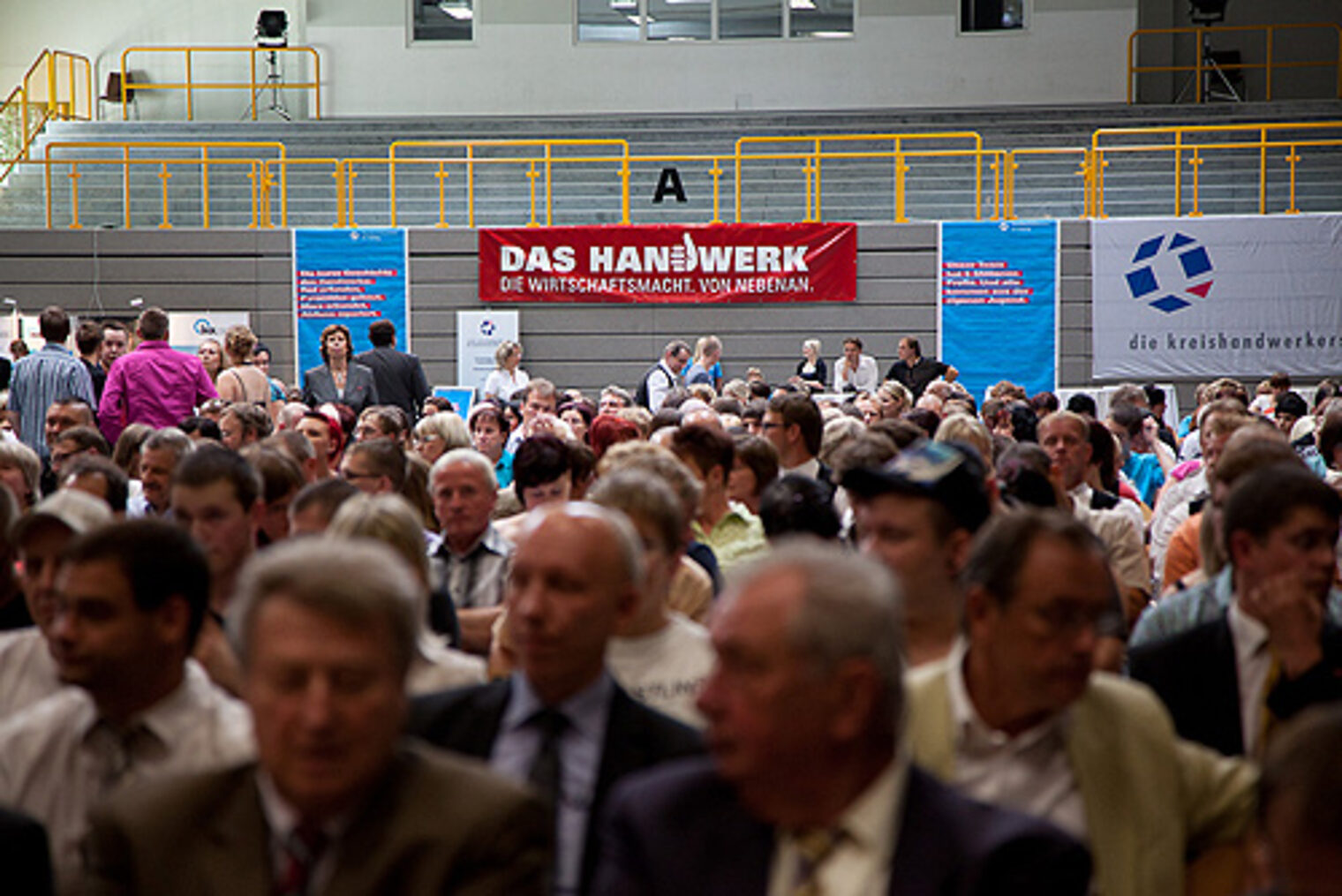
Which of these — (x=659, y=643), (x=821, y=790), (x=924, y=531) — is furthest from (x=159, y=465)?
(x=821, y=790)

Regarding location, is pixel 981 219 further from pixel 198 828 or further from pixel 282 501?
pixel 198 828

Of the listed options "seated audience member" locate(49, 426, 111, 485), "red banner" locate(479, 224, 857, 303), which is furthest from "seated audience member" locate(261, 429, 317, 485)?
"red banner" locate(479, 224, 857, 303)

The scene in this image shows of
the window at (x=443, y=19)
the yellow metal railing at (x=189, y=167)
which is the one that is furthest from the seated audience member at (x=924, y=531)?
the window at (x=443, y=19)

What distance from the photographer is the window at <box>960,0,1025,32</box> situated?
25266 mm

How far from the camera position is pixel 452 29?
86.0ft

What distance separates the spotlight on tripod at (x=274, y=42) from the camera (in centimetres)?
2533

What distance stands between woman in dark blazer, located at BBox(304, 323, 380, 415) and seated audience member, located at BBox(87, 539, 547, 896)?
10133 mm

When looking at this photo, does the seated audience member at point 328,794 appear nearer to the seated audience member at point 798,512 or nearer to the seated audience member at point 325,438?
the seated audience member at point 798,512

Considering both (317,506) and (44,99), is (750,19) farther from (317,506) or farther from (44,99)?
(317,506)

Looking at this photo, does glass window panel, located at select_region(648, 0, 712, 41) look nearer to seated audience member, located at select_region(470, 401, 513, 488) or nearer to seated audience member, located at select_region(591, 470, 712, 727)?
seated audience member, located at select_region(470, 401, 513, 488)

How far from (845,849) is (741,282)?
1815 cm

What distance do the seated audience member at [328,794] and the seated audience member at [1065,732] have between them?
862 mm

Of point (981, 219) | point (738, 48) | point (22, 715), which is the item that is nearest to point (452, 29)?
point (738, 48)

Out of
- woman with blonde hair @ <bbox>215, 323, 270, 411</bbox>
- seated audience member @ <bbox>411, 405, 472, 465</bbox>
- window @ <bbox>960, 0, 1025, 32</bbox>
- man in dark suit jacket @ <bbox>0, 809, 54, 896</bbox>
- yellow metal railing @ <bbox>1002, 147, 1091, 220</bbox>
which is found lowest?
man in dark suit jacket @ <bbox>0, 809, 54, 896</bbox>
